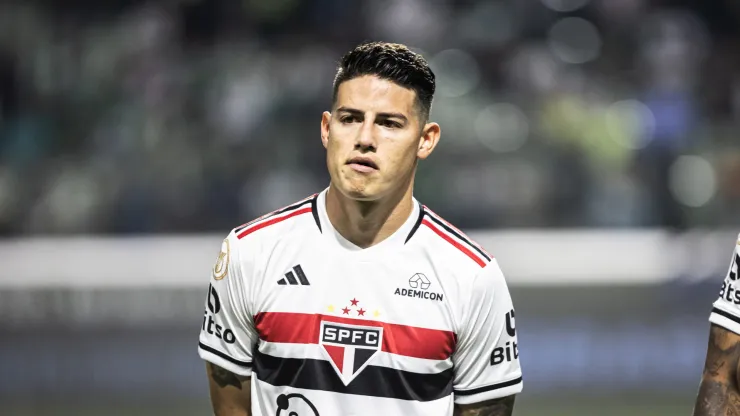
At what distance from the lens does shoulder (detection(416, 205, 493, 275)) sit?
10.4 ft

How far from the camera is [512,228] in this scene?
7738 millimetres

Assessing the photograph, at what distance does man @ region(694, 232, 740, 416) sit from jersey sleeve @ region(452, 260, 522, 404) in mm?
560

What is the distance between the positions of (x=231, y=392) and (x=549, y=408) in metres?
4.19

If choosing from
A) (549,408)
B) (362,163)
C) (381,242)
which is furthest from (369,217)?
(549,408)

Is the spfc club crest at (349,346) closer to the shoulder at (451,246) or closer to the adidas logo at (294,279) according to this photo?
the adidas logo at (294,279)

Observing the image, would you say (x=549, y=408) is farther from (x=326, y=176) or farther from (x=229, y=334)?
(x=229, y=334)

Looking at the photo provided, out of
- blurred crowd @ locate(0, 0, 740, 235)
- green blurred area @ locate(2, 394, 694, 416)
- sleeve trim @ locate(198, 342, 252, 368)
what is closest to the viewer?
sleeve trim @ locate(198, 342, 252, 368)

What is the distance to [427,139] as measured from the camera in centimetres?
325

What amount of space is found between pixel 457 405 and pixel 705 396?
732 mm

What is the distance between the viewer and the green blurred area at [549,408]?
6.96 m

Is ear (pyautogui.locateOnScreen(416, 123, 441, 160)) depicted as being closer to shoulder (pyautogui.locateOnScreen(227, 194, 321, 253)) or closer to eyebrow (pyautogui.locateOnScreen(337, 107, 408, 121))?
eyebrow (pyautogui.locateOnScreen(337, 107, 408, 121))

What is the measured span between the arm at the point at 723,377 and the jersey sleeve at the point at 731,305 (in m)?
0.02

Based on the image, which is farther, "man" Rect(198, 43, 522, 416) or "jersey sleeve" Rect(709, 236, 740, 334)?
Result: "jersey sleeve" Rect(709, 236, 740, 334)

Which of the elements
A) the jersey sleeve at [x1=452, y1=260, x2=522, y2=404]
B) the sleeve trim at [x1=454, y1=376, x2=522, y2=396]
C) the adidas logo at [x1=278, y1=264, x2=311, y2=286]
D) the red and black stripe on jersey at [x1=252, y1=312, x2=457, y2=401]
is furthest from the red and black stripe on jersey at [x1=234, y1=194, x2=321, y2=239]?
the sleeve trim at [x1=454, y1=376, x2=522, y2=396]
